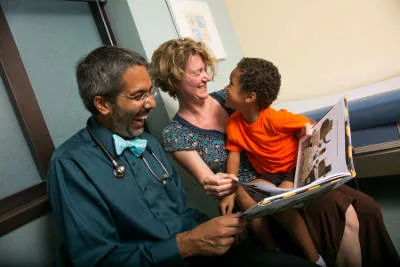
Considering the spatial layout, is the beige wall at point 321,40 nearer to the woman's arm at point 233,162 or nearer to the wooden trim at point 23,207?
the woman's arm at point 233,162

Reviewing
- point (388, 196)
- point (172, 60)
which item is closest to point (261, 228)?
point (172, 60)

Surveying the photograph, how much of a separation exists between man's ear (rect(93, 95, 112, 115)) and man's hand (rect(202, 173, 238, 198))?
477mm

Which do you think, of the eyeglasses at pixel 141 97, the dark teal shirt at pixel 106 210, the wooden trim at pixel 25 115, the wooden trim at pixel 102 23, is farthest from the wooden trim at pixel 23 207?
the wooden trim at pixel 102 23

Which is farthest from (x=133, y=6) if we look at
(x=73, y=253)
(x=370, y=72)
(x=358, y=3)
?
(x=370, y=72)

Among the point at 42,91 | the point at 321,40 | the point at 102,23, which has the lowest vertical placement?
the point at 321,40

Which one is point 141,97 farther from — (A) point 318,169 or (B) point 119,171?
(A) point 318,169

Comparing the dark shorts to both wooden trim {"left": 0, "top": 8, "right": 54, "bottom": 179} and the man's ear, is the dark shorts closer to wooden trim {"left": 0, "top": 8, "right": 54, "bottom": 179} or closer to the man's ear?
the man's ear

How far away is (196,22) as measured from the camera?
2.26m

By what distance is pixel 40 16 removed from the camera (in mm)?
1530

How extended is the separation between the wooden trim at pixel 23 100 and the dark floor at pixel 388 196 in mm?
1787

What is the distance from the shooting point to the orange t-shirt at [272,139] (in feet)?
4.65

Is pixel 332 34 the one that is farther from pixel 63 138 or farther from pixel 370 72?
pixel 63 138

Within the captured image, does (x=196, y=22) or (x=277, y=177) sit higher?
(x=196, y=22)

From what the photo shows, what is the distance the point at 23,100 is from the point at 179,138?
0.75 m
